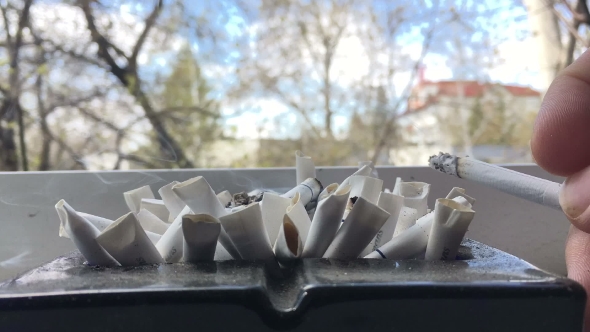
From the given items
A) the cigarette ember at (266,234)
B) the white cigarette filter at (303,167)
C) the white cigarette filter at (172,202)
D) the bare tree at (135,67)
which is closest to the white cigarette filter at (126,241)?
the cigarette ember at (266,234)

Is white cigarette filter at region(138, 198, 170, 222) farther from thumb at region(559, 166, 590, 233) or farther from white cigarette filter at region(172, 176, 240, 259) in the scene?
thumb at region(559, 166, 590, 233)

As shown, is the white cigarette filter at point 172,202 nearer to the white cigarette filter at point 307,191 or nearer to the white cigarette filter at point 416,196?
the white cigarette filter at point 307,191

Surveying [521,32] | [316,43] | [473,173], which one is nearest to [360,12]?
[316,43]

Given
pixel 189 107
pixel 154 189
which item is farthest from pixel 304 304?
pixel 189 107

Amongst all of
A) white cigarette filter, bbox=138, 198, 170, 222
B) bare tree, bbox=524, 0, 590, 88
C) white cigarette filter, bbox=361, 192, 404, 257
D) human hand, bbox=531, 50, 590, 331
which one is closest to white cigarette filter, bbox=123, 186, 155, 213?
white cigarette filter, bbox=138, 198, 170, 222

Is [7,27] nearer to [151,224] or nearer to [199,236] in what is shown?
[151,224]

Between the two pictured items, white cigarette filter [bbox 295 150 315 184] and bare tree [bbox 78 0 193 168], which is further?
bare tree [bbox 78 0 193 168]
